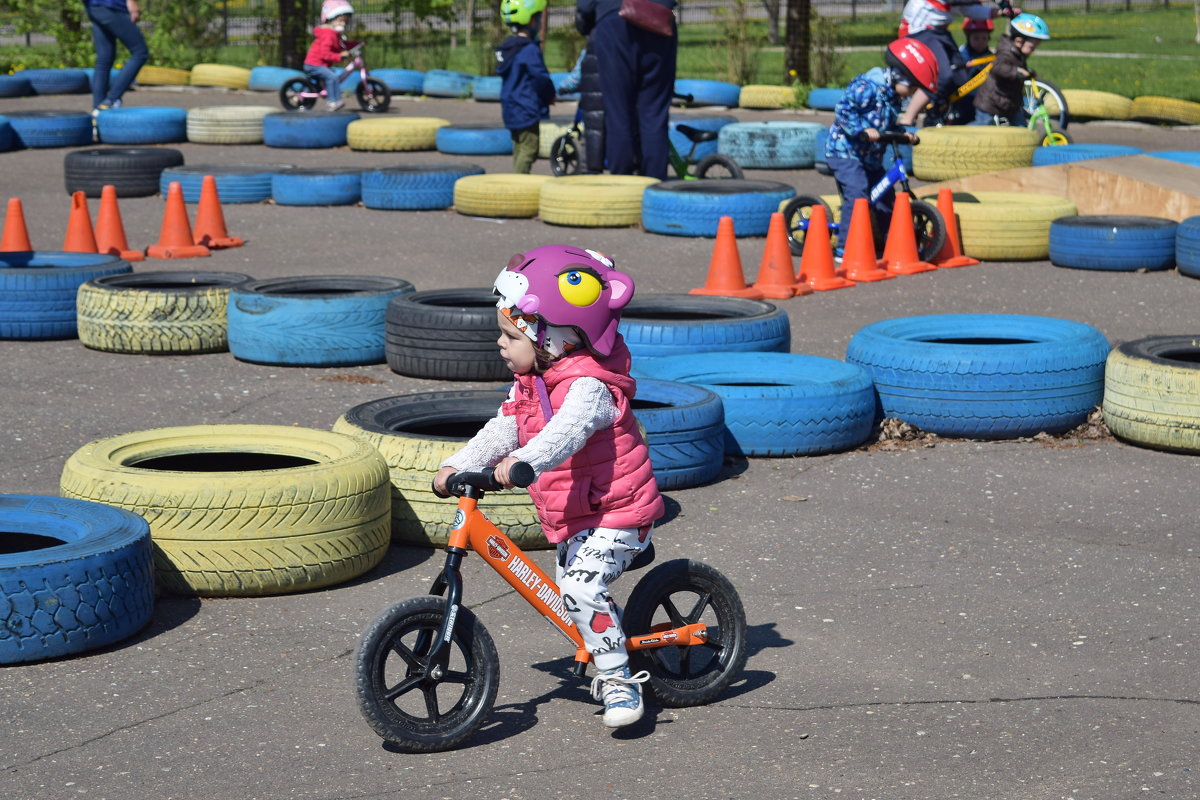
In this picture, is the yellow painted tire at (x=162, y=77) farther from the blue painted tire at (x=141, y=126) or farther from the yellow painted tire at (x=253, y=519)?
the yellow painted tire at (x=253, y=519)

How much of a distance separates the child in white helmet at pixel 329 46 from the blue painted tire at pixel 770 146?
263 inches

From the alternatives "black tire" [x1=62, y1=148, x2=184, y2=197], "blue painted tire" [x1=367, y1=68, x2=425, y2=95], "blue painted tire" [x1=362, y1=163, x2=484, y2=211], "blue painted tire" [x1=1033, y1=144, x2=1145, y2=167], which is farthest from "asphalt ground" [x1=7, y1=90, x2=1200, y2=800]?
"blue painted tire" [x1=367, y1=68, x2=425, y2=95]

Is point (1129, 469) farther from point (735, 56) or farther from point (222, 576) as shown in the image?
point (735, 56)

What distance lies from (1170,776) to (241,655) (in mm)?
2764

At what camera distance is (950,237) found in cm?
1264

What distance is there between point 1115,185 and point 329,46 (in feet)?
41.4

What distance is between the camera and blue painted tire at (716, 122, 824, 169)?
60.8ft

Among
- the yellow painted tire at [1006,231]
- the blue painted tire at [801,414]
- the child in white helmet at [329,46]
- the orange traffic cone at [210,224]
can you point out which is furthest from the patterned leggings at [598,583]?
the child in white helmet at [329,46]

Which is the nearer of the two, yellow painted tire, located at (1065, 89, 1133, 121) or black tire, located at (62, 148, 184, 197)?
black tire, located at (62, 148, 184, 197)

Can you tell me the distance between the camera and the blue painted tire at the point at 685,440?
271 inches

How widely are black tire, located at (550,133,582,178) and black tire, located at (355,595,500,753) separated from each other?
1265cm

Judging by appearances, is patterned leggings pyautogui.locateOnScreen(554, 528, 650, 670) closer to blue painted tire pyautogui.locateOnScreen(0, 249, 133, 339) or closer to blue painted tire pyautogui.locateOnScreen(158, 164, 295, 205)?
blue painted tire pyautogui.locateOnScreen(0, 249, 133, 339)

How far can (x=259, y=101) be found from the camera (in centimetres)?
2642

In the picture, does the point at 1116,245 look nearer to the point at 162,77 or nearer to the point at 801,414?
the point at 801,414
